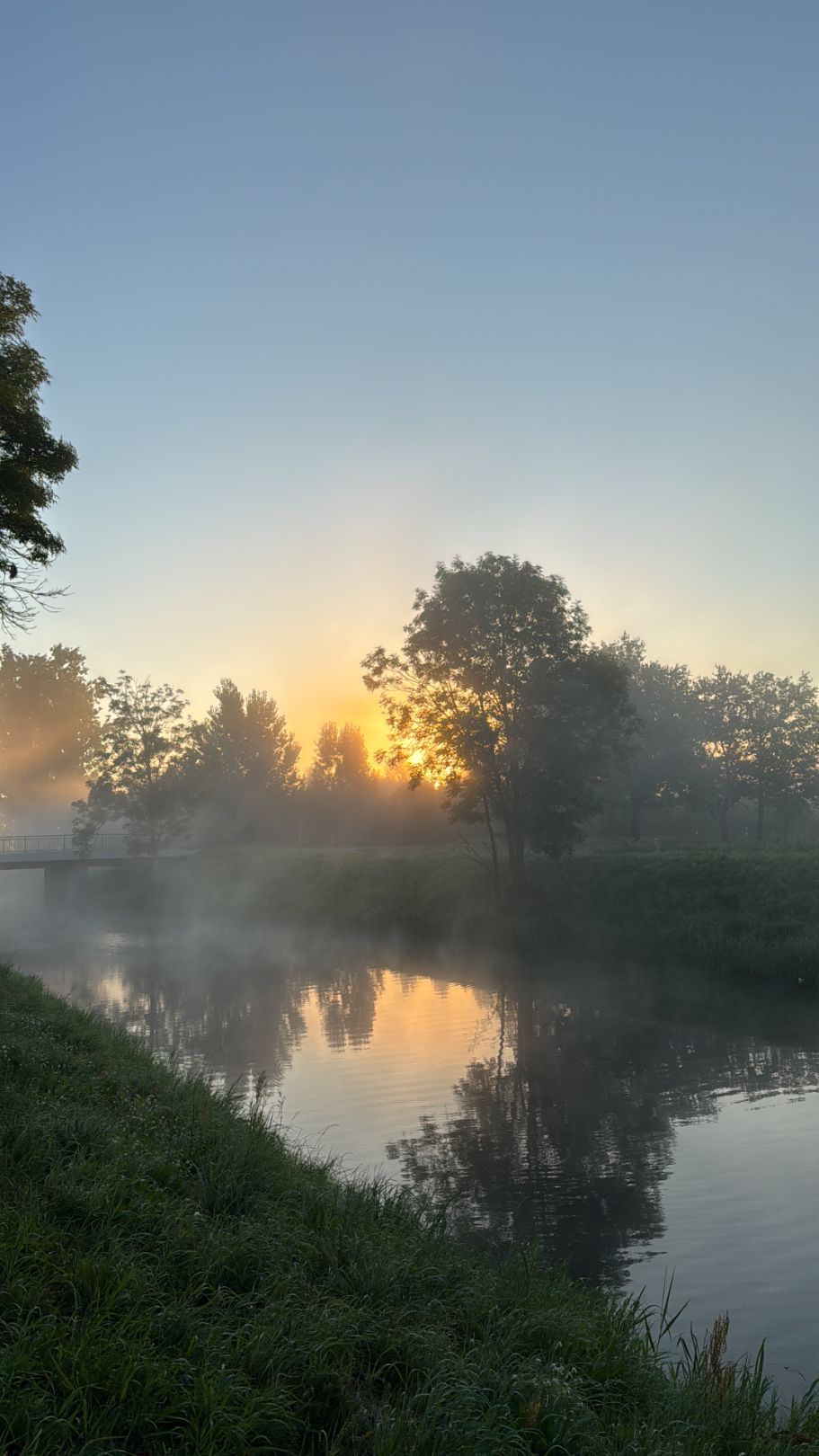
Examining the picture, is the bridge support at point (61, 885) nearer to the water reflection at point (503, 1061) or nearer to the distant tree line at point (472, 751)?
the distant tree line at point (472, 751)

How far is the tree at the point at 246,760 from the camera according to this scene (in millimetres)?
86562

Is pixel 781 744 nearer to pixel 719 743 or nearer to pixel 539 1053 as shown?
pixel 719 743

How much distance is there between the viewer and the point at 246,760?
91375 millimetres

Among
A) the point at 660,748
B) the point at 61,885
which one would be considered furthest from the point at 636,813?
the point at 61,885

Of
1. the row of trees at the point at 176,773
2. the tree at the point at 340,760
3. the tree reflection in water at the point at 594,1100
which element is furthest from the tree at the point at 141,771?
the tree reflection in water at the point at 594,1100

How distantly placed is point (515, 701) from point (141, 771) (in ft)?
114

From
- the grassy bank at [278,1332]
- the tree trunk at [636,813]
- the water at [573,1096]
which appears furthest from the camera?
the tree trunk at [636,813]

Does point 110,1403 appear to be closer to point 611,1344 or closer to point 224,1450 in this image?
point 224,1450

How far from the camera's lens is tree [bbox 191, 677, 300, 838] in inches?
3408

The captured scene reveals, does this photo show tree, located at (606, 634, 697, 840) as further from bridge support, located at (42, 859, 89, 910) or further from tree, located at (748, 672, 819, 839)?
bridge support, located at (42, 859, 89, 910)

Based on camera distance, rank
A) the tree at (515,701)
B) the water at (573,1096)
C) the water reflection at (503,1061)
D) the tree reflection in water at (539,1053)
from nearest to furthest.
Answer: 1. the water at (573,1096)
2. the tree reflection in water at (539,1053)
3. the water reflection at (503,1061)
4. the tree at (515,701)

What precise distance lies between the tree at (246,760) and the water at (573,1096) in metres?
50.9

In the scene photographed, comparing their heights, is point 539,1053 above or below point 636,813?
below

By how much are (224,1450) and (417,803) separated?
243ft
